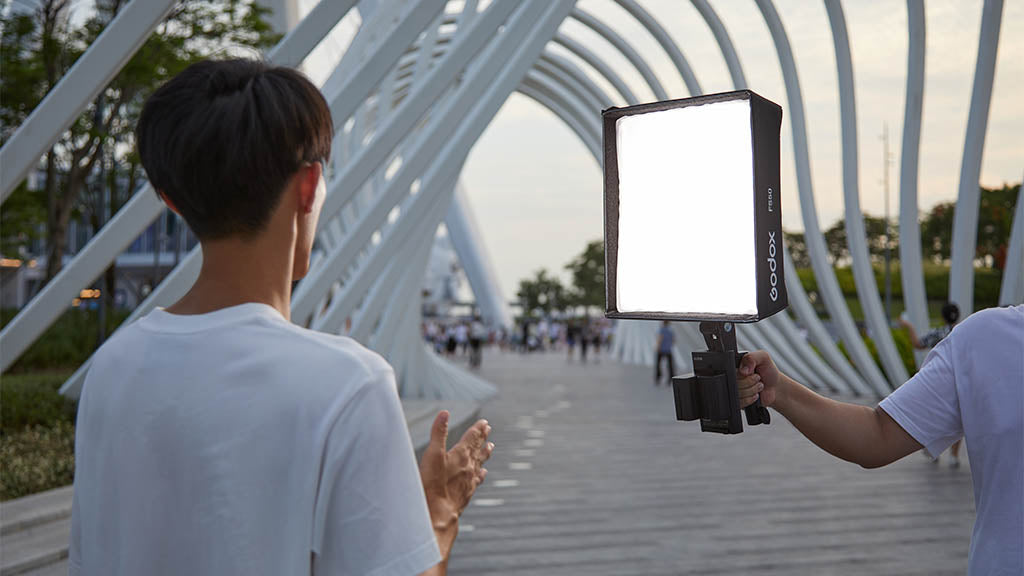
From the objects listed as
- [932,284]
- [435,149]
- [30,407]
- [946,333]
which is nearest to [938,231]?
[932,284]

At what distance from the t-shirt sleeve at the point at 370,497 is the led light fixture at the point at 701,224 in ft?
2.59

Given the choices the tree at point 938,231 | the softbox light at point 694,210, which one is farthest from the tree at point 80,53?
the tree at point 938,231

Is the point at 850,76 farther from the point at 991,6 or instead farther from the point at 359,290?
the point at 359,290

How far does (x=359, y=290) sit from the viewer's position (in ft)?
28.8

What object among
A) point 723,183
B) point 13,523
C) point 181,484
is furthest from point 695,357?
point 13,523

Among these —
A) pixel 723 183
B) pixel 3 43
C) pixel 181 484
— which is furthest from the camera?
pixel 3 43

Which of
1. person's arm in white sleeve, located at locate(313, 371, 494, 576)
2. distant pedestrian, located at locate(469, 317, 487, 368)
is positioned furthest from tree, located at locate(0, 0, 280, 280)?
person's arm in white sleeve, located at locate(313, 371, 494, 576)

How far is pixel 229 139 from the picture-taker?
122 centimetres

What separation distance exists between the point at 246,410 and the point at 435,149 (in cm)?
729

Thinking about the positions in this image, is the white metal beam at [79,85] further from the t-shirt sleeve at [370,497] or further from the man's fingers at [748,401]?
the t-shirt sleeve at [370,497]

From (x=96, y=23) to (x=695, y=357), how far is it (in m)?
15.6

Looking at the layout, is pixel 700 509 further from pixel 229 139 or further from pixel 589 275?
pixel 589 275

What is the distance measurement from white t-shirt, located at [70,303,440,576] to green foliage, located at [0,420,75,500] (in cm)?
485

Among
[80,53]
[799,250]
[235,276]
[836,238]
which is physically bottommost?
[235,276]
